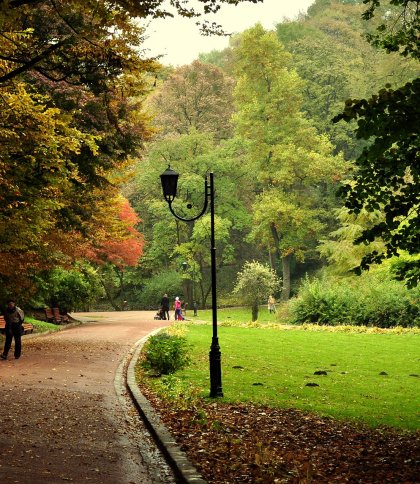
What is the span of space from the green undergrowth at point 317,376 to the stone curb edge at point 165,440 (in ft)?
1.60

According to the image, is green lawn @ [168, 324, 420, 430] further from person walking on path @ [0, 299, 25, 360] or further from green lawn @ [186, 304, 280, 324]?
green lawn @ [186, 304, 280, 324]

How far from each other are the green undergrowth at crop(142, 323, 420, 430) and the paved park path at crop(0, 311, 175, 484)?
1238 millimetres

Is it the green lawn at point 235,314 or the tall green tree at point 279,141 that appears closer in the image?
the green lawn at point 235,314

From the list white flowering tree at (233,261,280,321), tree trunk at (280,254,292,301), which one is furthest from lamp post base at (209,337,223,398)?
tree trunk at (280,254,292,301)

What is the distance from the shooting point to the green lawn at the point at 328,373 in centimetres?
1174

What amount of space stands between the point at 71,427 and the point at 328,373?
8.10 m

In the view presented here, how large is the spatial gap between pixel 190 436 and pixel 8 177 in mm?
8084

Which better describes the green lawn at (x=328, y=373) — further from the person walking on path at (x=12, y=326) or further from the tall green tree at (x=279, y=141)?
the tall green tree at (x=279, y=141)

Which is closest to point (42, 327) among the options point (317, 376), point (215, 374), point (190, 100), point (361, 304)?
point (361, 304)

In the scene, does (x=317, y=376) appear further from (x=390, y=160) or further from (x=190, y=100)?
(x=190, y=100)

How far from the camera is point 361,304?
31.5 metres

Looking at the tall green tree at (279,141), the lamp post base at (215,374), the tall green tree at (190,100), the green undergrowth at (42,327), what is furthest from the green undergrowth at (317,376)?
the tall green tree at (190,100)

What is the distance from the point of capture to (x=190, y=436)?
344 inches

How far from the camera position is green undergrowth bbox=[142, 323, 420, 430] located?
1162 cm
